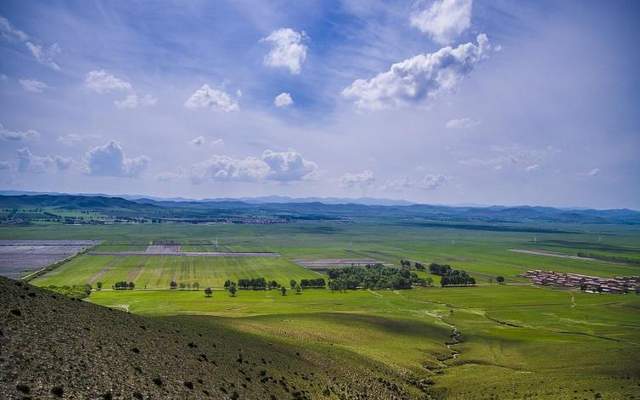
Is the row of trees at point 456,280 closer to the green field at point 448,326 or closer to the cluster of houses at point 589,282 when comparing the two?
the green field at point 448,326

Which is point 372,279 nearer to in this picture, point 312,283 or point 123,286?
point 312,283

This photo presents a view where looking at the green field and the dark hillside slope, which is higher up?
the dark hillside slope

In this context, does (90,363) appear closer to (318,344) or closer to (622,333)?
(318,344)

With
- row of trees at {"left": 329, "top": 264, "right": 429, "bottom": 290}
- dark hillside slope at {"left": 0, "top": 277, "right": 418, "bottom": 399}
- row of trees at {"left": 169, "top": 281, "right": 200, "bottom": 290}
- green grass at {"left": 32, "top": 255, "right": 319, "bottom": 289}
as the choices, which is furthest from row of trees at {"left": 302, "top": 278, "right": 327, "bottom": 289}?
dark hillside slope at {"left": 0, "top": 277, "right": 418, "bottom": 399}

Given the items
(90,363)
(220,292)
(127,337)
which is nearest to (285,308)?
(220,292)

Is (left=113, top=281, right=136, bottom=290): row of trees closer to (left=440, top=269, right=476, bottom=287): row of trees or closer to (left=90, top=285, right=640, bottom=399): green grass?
(left=90, top=285, right=640, bottom=399): green grass

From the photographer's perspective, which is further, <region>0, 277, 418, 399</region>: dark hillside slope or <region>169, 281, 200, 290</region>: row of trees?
<region>169, 281, 200, 290</region>: row of trees

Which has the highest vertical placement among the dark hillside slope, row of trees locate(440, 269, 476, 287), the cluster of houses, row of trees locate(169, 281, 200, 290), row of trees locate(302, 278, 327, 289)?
the dark hillside slope
